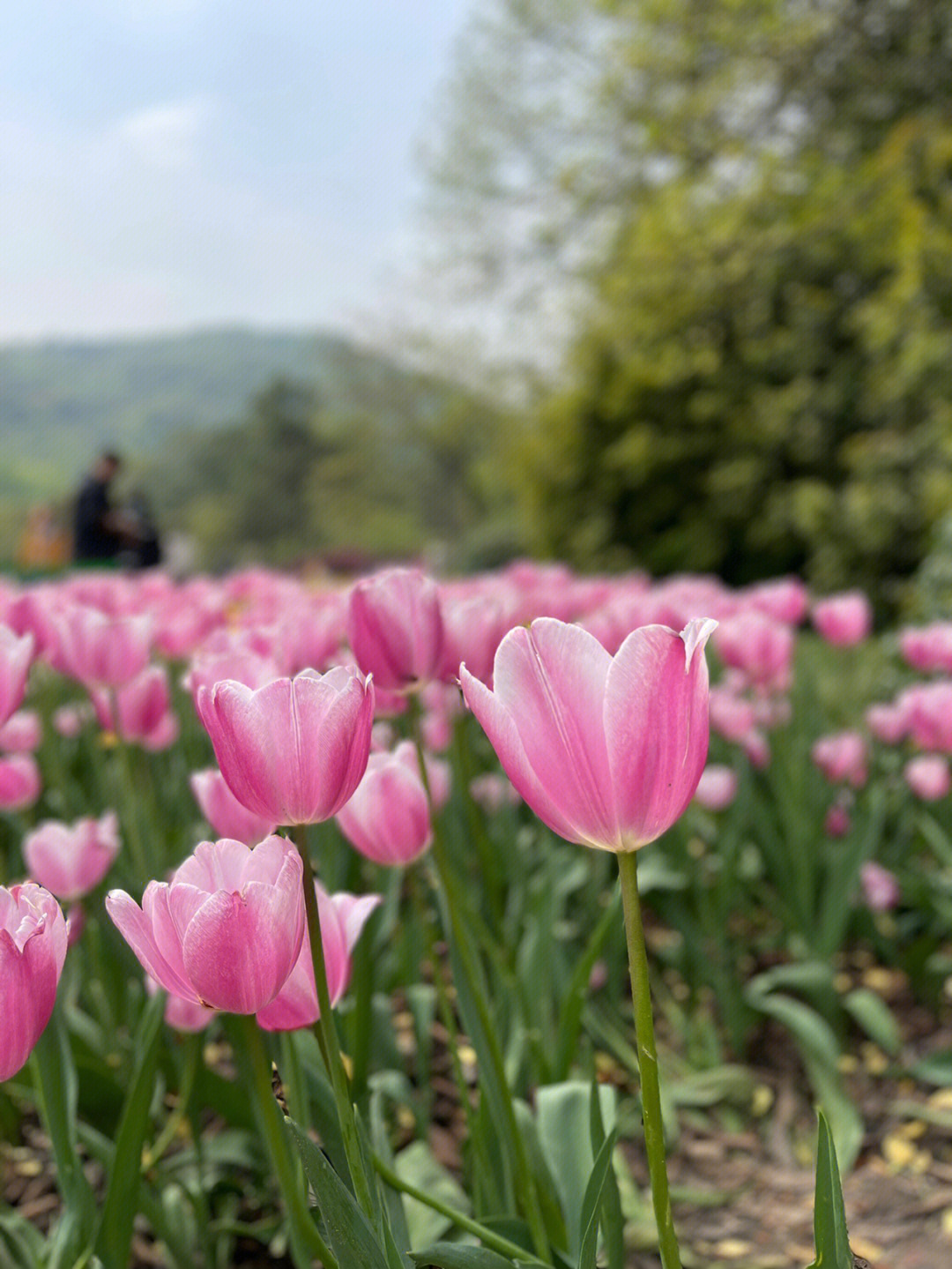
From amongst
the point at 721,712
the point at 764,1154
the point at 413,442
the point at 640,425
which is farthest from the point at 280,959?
the point at 413,442

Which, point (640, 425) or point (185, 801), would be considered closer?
point (185, 801)

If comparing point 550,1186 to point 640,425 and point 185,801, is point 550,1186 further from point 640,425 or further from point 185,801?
point 640,425

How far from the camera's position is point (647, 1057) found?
756mm

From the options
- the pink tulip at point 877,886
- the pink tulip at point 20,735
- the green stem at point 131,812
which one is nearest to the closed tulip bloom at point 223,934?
the green stem at point 131,812

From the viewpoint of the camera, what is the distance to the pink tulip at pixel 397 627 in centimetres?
115

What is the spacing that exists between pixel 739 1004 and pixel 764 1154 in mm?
287

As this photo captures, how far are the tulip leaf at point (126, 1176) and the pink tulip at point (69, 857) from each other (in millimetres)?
408

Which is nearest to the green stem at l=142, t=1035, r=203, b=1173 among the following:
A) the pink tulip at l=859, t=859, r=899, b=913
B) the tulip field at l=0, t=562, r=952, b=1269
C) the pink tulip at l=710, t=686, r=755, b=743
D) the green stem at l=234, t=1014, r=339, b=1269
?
the tulip field at l=0, t=562, r=952, b=1269

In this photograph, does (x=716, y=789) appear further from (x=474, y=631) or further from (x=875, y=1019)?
(x=474, y=631)

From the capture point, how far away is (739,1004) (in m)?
A: 2.35

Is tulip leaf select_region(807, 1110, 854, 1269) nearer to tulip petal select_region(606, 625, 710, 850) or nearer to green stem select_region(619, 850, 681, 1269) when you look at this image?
green stem select_region(619, 850, 681, 1269)

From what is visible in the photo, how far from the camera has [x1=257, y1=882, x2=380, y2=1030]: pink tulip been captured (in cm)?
92

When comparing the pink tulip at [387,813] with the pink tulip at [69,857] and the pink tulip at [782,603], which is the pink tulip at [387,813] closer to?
the pink tulip at [69,857]

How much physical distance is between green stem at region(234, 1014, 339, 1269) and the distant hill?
325ft
